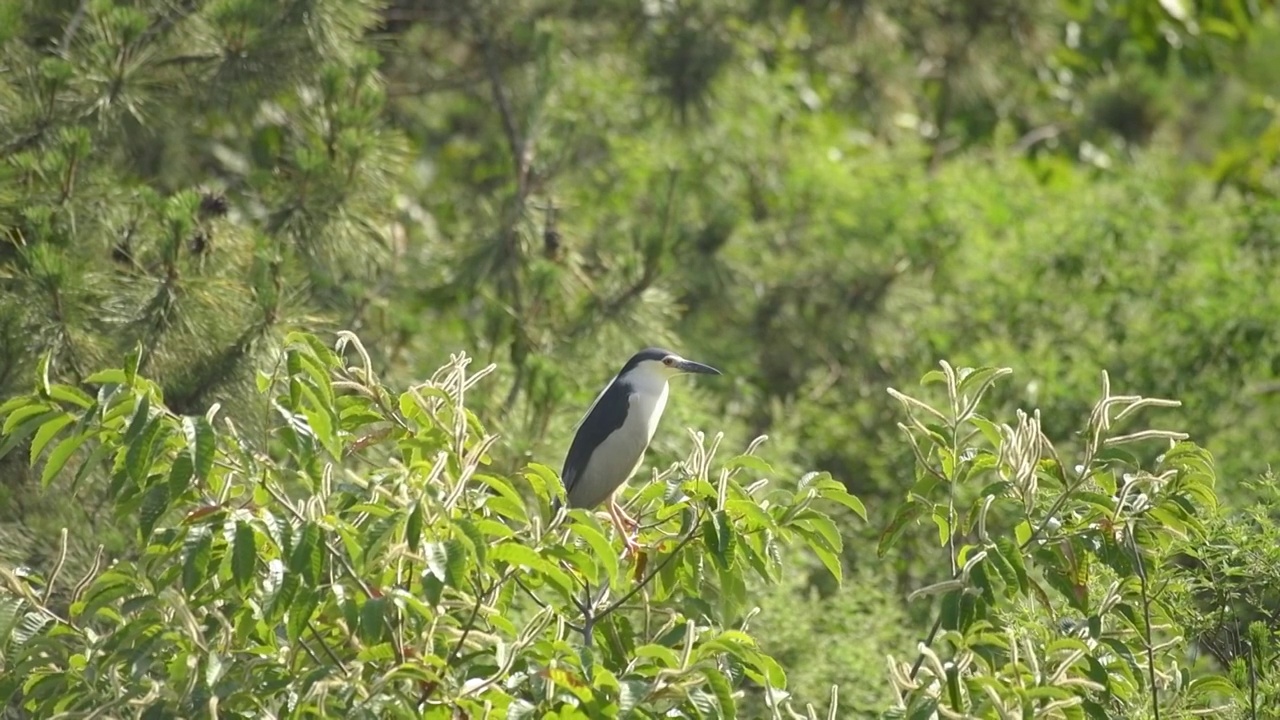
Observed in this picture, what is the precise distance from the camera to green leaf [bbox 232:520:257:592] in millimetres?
2967

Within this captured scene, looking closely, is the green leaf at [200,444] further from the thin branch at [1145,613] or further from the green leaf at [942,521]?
the thin branch at [1145,613]

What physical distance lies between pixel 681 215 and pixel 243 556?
183 inches

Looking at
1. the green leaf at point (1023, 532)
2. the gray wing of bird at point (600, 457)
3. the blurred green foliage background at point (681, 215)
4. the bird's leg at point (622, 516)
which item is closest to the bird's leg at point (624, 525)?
the bird's leg at point (622, 516)

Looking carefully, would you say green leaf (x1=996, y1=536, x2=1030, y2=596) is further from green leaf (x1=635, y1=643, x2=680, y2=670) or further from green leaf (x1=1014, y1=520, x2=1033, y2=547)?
green leaf (x1=635, y1=643, x2=680, y2=670)

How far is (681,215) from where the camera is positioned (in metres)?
7.43

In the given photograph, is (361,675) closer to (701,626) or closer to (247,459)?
(247,459)

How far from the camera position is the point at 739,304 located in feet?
27.2

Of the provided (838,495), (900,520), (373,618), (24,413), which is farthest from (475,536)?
(900,520)

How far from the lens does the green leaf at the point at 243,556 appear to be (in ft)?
9.73

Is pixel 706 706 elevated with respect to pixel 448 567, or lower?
lower

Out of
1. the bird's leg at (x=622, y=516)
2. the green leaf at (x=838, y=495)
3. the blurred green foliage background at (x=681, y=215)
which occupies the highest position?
the green leaf at (x=838, y=495)

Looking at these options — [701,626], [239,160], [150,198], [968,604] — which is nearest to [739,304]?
[239,160]

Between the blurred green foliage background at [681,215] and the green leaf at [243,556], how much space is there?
6.32 feet

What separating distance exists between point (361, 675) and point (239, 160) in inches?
199
